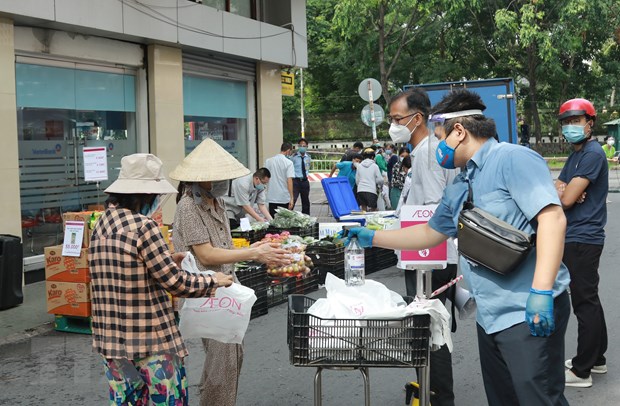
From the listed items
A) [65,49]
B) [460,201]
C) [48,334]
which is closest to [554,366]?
[460,201]

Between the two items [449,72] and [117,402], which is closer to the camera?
[117,402]

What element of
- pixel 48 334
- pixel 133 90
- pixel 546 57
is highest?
pixel 546 57

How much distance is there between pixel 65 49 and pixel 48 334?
4.91 metres

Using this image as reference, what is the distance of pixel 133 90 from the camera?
13.0 metres

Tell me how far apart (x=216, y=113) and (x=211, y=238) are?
11.0 metres

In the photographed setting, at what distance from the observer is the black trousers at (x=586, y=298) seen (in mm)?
5617

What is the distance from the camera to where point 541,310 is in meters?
3.23

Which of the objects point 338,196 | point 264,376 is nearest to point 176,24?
point 338,196

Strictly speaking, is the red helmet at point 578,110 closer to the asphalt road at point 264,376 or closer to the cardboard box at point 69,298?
the asphalt road at point 264,376

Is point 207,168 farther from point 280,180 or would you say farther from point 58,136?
point 280,180

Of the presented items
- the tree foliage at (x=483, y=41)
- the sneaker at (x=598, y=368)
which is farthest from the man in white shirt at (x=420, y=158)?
the tree foliage at (x=483, y=41)

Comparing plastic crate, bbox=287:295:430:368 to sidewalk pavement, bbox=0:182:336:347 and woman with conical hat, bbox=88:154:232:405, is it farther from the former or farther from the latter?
sidewalk pavement, bbox=0:182:336:347

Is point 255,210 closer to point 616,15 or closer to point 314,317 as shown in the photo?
point 314,317

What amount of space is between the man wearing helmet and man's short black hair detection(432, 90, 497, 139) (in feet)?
6.72
